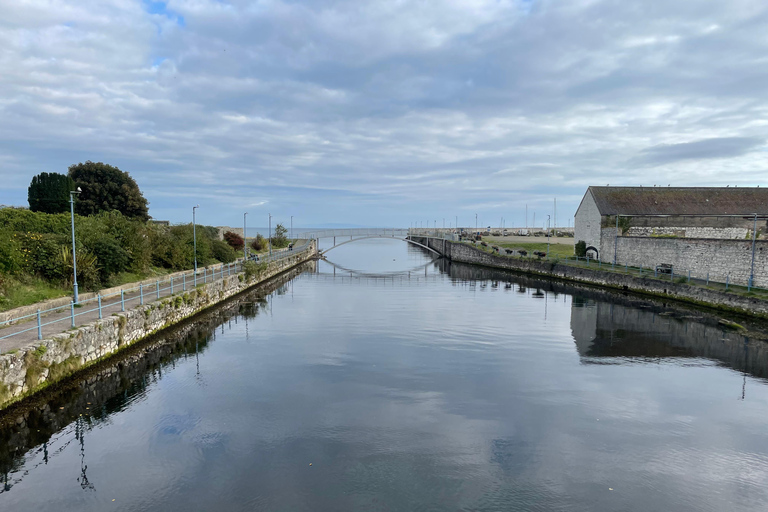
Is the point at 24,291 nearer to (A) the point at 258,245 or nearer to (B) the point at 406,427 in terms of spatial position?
(B) the point at 406,427

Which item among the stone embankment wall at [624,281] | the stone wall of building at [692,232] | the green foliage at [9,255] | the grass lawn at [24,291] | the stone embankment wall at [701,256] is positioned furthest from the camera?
the stone wall of building at [692,232]

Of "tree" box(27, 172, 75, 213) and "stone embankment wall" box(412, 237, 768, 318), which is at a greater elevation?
"tree" box(27, 172, 75, 213)

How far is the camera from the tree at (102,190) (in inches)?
1794

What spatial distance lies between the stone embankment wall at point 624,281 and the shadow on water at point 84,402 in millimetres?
30506

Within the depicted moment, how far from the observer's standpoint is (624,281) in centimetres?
3772

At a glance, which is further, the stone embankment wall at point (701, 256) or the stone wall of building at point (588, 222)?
the stone wall of building at point (588, 222)

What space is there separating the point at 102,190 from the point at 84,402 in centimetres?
4052

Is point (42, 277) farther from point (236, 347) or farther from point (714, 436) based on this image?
point (714, 436)

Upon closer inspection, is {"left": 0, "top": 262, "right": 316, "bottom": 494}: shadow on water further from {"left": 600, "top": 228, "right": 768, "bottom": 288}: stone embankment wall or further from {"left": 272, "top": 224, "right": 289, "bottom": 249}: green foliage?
{"left": 272, "top": 224, "right": 289, "bottom": 249}: green foliage

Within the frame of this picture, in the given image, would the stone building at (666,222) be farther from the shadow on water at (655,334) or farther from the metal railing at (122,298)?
the metal railing at (122,298)

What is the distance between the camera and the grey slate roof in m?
47.5

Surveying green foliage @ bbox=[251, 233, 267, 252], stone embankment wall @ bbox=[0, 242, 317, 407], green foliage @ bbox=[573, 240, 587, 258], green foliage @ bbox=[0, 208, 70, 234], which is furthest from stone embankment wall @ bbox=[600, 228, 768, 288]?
green foliage @ bbox=[251, 233, 267, 252]

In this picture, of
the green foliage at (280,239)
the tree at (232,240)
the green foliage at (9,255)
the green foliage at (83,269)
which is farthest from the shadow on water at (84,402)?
the green foliage at (280,239)

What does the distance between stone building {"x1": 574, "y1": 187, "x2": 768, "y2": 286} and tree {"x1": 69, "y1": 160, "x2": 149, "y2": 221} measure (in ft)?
161
